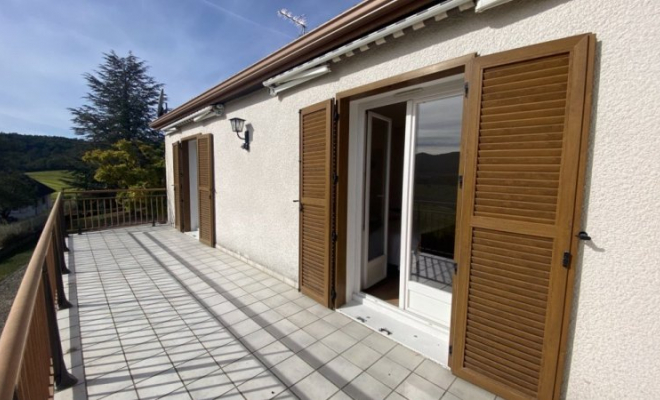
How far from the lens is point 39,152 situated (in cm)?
2008

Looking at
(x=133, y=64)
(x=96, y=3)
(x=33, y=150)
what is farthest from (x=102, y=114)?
(x=96, y=3)

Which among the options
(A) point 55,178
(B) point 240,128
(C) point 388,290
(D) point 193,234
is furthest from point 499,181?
(A) point 55,178

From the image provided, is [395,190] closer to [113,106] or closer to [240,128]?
[240,128]

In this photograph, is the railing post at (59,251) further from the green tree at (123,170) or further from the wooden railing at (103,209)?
the green tree at (123,170)

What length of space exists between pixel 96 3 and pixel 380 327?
6339 millimetres

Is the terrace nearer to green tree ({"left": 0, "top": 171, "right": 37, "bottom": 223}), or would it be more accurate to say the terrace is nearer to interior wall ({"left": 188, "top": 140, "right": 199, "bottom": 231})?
interior wall ({"left": 188, "top": 140, "right": 199, "bottom": 231})

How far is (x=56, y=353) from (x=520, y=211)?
3100 mm

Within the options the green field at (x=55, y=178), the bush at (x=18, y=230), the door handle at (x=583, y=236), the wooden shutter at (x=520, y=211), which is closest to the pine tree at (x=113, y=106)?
the green field at (x=55, y=178)

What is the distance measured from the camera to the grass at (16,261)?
8578 mm

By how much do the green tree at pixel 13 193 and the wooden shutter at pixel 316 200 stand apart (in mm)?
20345

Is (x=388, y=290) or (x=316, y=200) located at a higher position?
(x=316, y=200)

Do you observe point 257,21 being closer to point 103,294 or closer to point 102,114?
point 103,294

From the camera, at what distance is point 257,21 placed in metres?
5.73

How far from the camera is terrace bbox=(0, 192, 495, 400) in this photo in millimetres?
1617
